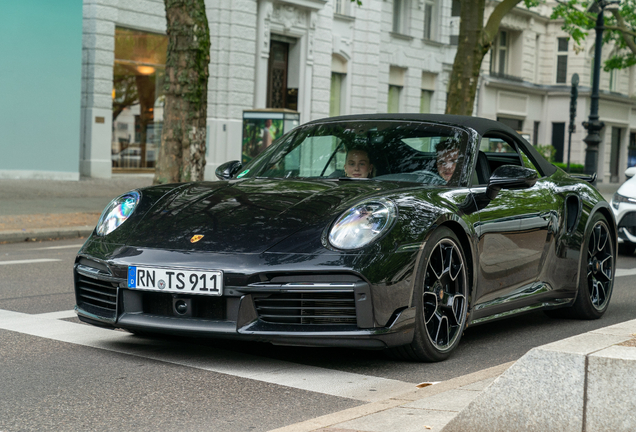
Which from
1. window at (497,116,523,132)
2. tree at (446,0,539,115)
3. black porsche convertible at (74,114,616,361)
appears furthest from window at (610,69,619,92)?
black porsche convertible at (74,114,616,361)

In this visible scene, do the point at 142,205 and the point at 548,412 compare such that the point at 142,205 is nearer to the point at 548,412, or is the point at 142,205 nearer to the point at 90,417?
the point at 90,417

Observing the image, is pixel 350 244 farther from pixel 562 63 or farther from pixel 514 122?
pixel 562 63

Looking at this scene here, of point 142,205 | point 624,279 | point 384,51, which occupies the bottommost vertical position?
point 624,279

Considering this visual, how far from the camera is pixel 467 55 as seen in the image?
19.2m

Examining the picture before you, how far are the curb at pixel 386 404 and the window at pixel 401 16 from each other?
3079cm

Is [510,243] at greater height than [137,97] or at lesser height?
lesser

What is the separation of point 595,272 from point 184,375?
3435 mm

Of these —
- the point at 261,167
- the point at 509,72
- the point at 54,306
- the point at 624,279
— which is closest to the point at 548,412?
the point at 261,167

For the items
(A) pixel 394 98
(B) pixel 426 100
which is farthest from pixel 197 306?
(B) pixel 426 100

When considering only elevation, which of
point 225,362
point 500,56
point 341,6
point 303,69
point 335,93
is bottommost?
point 225,362

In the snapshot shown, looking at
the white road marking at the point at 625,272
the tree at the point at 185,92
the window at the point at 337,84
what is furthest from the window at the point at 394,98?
the white road marking at the point at 625,272

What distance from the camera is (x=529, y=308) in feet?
19.4

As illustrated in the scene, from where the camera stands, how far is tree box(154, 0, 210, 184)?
14.9 meters

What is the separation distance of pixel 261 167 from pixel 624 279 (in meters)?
4.88
